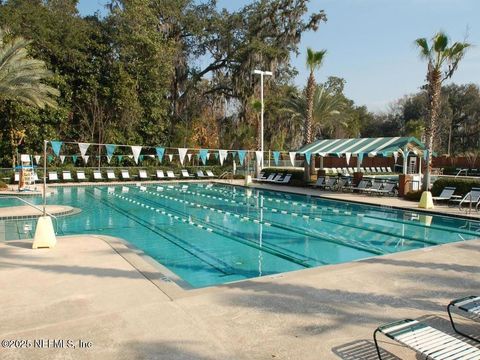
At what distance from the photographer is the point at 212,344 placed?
12.5 ft

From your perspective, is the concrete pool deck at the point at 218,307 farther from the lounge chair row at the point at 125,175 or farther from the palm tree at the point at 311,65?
the lounge chair row at the point at 125,175

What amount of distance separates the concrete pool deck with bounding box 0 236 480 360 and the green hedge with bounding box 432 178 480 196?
29.6 ft

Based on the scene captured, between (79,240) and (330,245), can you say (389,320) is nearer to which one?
(330,245)

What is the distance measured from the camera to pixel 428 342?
3.24 metres

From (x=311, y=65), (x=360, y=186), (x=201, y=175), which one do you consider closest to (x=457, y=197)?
(x=360, y=186)

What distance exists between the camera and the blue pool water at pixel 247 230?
27.1 feet

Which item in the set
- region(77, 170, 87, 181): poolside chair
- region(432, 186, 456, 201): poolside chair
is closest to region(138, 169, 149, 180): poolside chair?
region(77, 170, 87, 181): poolside chair

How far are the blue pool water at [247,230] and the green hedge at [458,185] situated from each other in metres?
2.78

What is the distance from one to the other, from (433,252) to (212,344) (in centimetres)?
559

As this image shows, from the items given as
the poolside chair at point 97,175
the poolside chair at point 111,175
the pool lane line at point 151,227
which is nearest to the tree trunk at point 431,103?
the pool lane line at point 151,227

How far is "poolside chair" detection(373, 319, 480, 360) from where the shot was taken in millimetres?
3057

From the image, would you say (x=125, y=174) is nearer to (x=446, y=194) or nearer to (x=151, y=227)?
(x=151, y=227)

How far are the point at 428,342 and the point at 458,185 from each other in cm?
1392

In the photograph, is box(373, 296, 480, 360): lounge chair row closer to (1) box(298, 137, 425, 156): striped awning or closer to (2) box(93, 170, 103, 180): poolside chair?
(1) box(298, 137, 425, 156): striped awning
